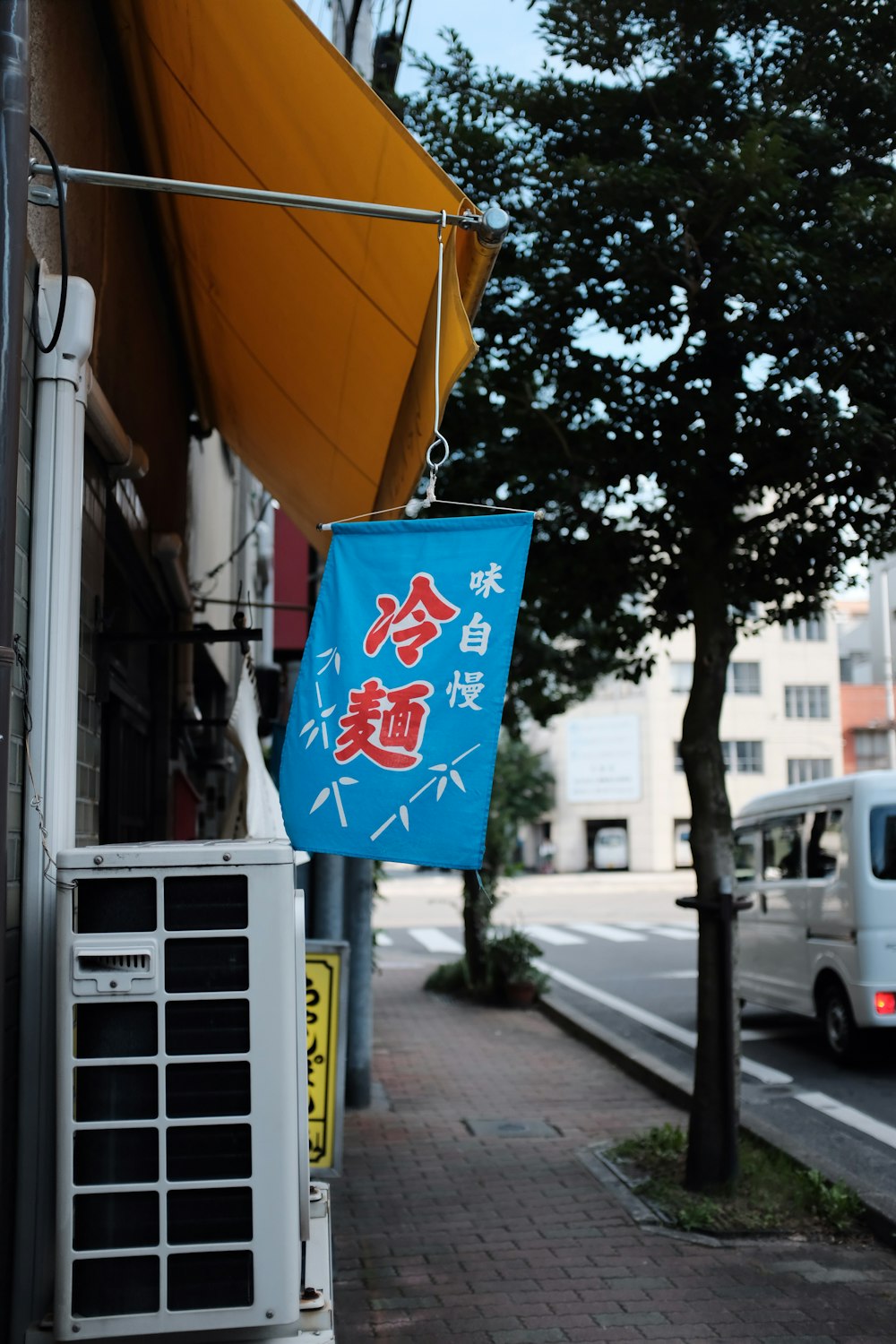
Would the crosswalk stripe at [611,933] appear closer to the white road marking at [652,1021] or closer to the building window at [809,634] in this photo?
the white road marking at [652,1021]

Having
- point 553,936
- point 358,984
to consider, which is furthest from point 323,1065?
point 553,936

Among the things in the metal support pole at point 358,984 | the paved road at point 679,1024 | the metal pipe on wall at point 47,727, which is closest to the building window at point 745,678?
the paved road at point 679,1024

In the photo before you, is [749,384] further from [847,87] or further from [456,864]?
[456,864]

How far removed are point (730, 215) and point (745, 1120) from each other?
5.11 meters

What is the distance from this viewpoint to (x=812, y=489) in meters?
6.59

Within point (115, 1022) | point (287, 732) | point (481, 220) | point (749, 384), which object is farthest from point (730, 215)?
point (115, 1022)

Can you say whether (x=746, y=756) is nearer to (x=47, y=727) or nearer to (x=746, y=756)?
(x=746, y=756)

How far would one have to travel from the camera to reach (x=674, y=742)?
177 feet

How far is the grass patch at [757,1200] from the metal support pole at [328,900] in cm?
266

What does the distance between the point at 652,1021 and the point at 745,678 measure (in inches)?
1606

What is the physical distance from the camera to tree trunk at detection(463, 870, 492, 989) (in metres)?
14.0

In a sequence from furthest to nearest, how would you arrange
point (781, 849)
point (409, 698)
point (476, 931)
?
point (476, 931), point (781, 849), point (409, 698)

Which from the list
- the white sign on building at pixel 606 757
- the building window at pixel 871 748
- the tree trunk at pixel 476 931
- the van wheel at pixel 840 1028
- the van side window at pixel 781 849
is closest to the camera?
the van wheel at pixel 840 1028

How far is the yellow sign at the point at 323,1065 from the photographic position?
6.13m
